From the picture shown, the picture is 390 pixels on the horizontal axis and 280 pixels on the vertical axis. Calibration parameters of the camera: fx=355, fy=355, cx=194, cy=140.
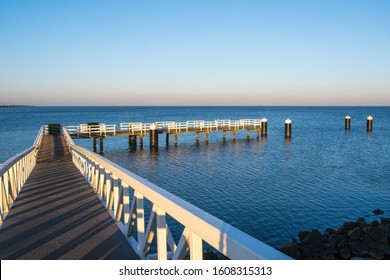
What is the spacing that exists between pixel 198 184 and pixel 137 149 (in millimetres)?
17666

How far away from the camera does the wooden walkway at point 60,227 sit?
14.6 ft

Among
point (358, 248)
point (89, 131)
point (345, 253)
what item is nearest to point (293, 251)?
point (345, 253)

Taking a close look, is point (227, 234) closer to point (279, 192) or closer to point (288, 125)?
point (279, 192)

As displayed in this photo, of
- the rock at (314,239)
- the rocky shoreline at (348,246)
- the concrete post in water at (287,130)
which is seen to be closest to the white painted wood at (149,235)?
the rocky shoreline at (348,246)

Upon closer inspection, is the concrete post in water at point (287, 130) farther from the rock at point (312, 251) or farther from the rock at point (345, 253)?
the rock at point (345, 253)

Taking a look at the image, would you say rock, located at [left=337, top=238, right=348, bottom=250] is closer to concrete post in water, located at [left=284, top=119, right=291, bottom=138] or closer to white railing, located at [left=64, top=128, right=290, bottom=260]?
white railing, located at [left=64, top=128, right=290, bottom=260]

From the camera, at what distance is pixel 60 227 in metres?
5.49

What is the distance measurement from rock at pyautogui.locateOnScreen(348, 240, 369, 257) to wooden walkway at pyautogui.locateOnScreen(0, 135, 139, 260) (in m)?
7.13

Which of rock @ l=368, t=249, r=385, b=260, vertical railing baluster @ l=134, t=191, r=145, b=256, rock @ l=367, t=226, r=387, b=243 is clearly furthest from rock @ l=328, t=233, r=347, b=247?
vertical railing baluster @ l=134, t=191, r=145, b=256

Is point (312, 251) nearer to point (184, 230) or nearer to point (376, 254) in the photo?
point (376, 254)

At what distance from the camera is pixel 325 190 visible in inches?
725

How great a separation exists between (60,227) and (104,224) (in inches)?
26.0
